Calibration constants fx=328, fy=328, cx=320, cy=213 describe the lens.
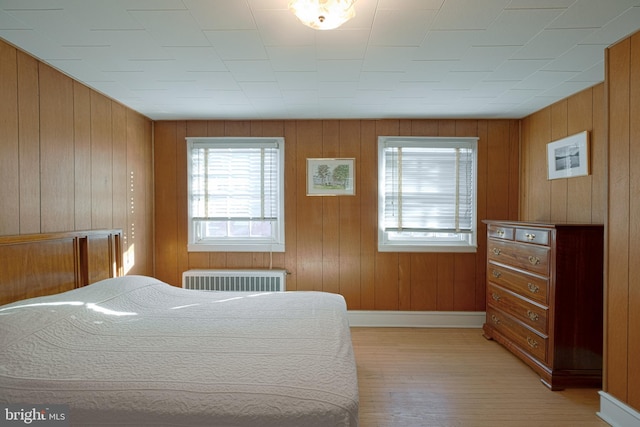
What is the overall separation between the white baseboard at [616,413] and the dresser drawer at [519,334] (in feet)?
1.40

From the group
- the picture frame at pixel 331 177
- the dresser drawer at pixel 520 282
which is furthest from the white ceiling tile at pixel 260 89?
the dresser drawer at pixel 520 282

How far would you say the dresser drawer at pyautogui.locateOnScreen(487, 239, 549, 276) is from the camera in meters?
2.54

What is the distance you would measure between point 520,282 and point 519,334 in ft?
1.49

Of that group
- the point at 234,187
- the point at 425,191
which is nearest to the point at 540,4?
the point at 425,191

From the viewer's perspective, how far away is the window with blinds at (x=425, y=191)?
3.71 m

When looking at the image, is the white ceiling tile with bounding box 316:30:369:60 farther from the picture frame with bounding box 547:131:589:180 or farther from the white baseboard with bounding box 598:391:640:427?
the white baseboard with bounding box 598:391:640:427

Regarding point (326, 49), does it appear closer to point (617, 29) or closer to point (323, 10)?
point (323, 10)

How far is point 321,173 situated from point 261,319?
82.5 inches

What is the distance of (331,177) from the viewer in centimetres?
371

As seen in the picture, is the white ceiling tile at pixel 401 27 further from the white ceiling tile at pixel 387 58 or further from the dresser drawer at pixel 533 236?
the dresser drawer at pixel 533 236

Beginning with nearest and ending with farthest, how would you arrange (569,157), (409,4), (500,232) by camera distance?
(409,4) < (569,157) < (500,232)

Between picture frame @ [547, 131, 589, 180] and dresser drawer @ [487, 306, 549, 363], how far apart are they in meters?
1.41

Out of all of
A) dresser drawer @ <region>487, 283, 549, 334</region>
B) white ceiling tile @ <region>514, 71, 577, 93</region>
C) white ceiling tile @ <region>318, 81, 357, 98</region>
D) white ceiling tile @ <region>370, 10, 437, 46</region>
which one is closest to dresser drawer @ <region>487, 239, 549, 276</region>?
dresser drawer @ <region>487, 283, 549, 334</region>

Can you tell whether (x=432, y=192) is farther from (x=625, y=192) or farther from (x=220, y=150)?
(x=220, y=150)
